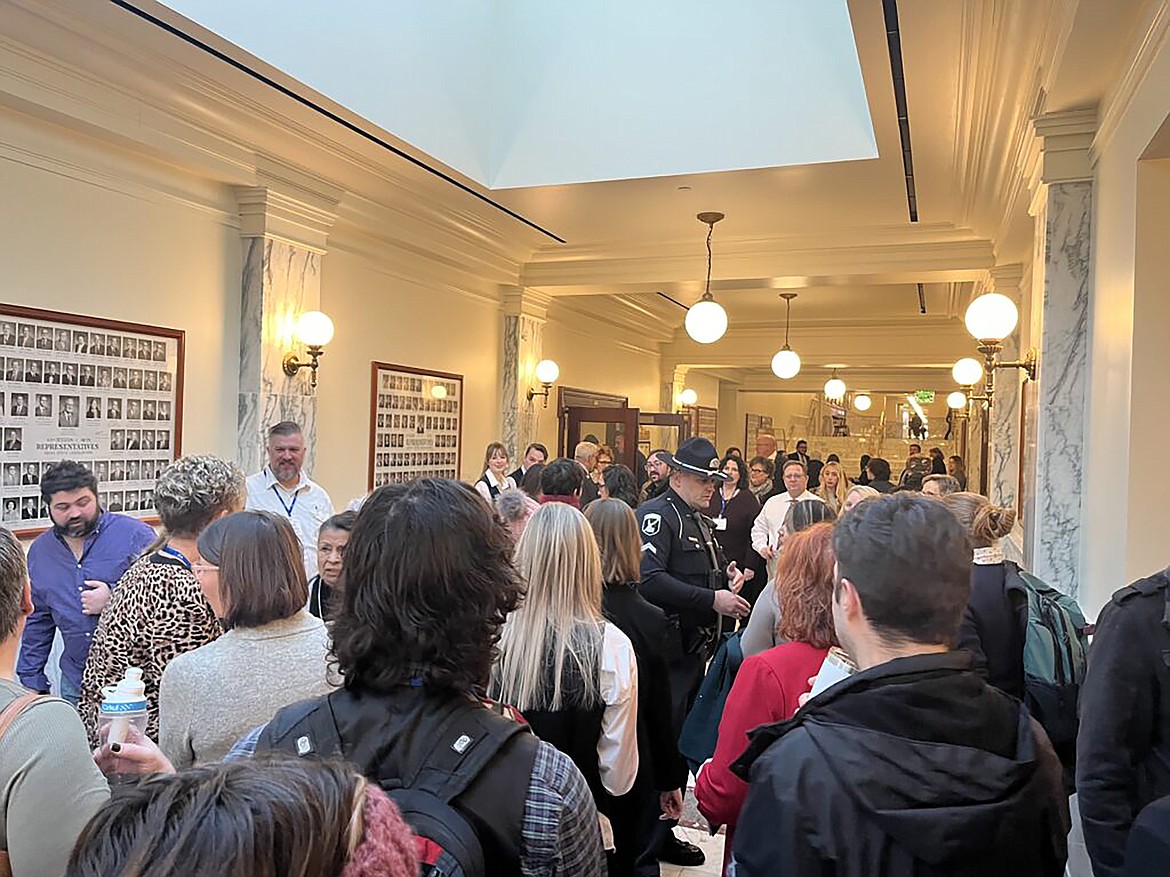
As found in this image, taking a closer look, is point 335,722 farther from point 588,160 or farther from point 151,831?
→ point 588,160

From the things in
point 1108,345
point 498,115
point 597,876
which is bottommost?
point 597,876

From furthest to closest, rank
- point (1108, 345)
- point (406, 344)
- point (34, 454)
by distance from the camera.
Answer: point (406, 344) < point (34, 454) < point (1108, 345)

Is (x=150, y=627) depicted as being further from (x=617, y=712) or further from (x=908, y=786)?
(x=908, y=786)

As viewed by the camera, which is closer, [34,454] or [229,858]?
[229,858]

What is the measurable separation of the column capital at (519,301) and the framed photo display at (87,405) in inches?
157

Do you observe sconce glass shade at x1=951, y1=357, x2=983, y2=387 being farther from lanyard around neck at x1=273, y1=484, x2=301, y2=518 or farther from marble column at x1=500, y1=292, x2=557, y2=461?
lanyard around neck at x1=273, y1=484, x2=301, y2=518

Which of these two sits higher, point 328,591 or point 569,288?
point 569,288

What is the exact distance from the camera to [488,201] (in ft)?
20.7

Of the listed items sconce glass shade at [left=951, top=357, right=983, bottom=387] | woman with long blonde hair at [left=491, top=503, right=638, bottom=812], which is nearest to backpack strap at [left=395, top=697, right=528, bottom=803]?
woman with long blonde hair at [left=491, top=503, right=638, bottom=812]

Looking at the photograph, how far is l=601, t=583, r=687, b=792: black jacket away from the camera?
253cm

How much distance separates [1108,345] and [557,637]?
2.70 metres

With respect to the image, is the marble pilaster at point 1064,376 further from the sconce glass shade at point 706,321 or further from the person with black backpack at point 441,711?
the person with black backpack at point 441,711

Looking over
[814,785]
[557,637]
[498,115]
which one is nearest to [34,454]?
[557,637]

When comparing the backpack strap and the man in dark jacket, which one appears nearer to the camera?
the backpack strap
